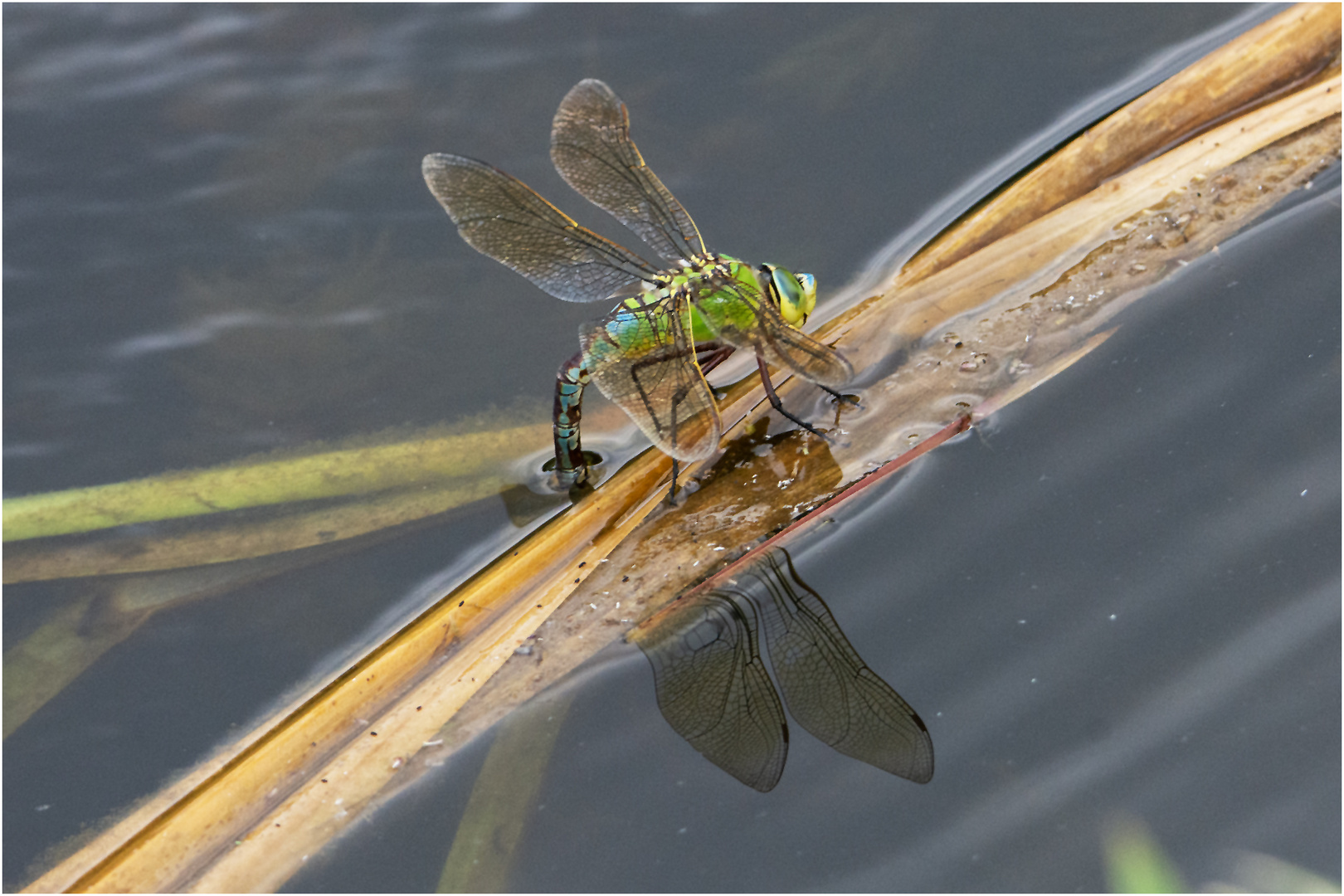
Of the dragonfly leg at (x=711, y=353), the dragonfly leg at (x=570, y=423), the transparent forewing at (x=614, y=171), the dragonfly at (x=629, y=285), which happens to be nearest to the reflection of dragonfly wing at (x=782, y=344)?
the dragonfly at (x=629, y=285)

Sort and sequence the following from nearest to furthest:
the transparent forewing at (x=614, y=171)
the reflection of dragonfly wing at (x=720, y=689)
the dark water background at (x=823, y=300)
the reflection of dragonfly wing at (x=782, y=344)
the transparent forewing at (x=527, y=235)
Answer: the dark water background at (x=823, y=300), the reflection of dragonfly wing at (x=720, y=689), the reflection of dragonfly wing at (x=782, y=344), the transparent forewing at (x=527, y=235), the transparent forewing at (x=614, y=171)

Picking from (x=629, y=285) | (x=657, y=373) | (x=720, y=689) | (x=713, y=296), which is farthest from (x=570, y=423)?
(x=720, y=689)

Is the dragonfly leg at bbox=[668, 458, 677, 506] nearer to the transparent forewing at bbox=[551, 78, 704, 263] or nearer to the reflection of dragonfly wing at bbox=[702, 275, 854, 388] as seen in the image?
the reflection of dragonfly wing at bbox=[702, 275, 854, 388]

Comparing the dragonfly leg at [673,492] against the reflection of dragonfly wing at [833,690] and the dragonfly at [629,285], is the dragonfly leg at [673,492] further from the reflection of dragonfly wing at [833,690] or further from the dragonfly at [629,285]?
the reflection of dragonfly wing at [833,690]

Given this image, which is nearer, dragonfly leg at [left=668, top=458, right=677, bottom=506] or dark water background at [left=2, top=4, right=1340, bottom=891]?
dark water background at [left=2, top=4, right=1340, bottom=891]

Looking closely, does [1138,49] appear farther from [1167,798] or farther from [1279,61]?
[1167,798]

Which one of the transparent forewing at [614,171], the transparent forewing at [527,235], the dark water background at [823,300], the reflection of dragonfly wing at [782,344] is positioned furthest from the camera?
the transparent forewing at [614,171]

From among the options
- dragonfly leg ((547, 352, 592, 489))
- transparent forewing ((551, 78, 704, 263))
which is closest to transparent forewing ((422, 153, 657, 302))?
transparent forewing ((551, 78, 704, 263))
